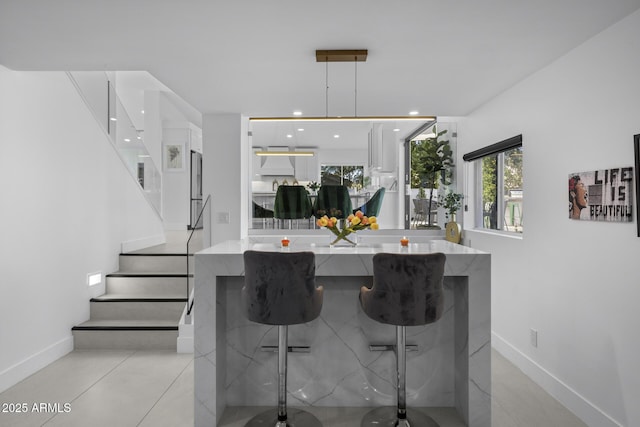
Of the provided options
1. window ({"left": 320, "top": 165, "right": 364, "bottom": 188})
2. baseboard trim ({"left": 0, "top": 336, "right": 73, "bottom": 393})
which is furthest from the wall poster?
baseboard trim ({"left": 0, "top": 336, "right": 73, "bottom": 393})

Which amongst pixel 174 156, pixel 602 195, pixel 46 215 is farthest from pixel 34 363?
pixel 174 156

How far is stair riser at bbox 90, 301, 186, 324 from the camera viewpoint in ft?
13.4

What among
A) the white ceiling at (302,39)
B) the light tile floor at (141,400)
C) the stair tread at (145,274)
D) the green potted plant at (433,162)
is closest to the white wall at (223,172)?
the stair tread at (145,274)

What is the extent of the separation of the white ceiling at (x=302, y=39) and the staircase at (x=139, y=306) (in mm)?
1998

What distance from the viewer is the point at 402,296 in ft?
6.94

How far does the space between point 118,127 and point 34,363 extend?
2734 mm

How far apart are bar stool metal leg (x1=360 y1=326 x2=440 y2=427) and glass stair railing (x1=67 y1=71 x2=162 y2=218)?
3.90 m

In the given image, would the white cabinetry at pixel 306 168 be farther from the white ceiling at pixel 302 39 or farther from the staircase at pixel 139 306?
the white ceiling at pixel 302 39

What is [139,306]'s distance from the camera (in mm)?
4094

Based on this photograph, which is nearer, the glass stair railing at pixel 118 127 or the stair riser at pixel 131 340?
the stair riser at pixel 131 340

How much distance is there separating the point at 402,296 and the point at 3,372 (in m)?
3.07

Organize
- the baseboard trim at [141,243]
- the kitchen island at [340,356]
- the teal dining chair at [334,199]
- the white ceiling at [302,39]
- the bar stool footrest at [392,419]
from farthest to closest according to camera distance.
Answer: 1. the teal dining chair at [334,199]
2. the baseboard trim at [141,243]
3. the kitchen island at [340,356]
4. the bar stool footrest at [392,419]
5. the white ceiling at [302,39]

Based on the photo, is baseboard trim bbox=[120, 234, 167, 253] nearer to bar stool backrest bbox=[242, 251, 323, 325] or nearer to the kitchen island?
the kitchen island

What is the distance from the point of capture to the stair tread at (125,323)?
12.7ft
